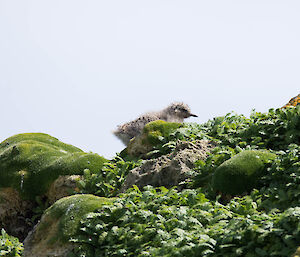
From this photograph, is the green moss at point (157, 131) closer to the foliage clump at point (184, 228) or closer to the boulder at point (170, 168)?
the boulder at point (170, 168)

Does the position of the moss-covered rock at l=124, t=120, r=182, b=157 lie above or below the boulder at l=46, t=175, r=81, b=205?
above

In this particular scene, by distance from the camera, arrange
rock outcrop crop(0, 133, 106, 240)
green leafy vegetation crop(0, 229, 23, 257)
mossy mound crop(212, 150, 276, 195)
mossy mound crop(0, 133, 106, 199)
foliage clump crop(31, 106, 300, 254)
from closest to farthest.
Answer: foliage clump crop(31, 106, 300, 254)
mossy mound crop(212, 150, 276, 195)
green leafy vegetation crop(0, 229, 23, 257)
rock outcrop crop(0, 133, 106, 240)
mossy mound crop(0, 133, 106, 199)

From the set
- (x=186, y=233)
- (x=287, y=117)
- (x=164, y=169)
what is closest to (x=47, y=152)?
(x=164, y=169)

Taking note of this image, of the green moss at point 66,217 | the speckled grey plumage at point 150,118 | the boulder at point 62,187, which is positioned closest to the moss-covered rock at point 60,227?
the green moss at point 66,217

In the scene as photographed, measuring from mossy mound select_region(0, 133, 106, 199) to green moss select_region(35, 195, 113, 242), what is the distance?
11.0 ft

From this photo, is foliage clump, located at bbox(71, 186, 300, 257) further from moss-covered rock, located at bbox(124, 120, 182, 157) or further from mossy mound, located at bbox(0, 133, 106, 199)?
mossy mound, located at bbox(0, 133, 106, 199)

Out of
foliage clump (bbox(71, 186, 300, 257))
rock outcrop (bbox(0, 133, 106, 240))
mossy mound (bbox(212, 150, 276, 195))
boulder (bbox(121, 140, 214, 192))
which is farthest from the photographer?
rock outcrop (bbox(0, 133, 106, 240))

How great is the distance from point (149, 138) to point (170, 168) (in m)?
2.63

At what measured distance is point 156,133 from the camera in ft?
41.7

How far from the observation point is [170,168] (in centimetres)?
1016

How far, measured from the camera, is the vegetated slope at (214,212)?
21.0 ft

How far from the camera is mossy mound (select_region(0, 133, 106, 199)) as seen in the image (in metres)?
12.7

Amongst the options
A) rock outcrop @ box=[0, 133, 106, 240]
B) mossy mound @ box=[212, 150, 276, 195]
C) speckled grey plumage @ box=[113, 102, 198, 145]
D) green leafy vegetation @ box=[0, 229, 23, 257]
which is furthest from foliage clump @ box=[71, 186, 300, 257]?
speckled grey plumage @ box=[113, 102, 198, 145]

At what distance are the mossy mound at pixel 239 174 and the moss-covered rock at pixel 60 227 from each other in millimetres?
2096
